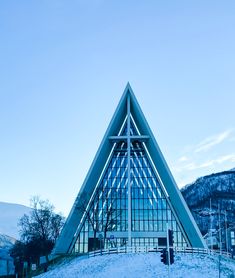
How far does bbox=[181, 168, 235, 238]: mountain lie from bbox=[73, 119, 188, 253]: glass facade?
28.0m

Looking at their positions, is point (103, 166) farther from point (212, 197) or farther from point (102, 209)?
point (212, 197)

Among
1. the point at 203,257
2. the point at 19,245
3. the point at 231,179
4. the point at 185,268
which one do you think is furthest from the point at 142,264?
the point at 231,179

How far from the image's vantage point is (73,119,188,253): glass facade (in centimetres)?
5303

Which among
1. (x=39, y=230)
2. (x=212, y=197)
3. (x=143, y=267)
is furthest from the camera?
(x=212, y=197)

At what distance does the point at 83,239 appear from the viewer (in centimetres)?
5322

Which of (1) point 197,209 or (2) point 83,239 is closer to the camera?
(2) point 83,239

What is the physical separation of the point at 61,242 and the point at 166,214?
1572 centimetres

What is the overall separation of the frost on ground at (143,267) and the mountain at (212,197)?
164 feet

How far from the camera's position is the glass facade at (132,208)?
53031 millimetres

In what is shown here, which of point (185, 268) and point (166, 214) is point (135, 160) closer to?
point (166, 214)

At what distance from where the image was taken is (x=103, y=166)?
5516 cm

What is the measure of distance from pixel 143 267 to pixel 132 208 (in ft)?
86.5

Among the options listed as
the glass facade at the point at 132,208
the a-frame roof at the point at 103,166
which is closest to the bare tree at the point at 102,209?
the glass facade at the point at 132,208

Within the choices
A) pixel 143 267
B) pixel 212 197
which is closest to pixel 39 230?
pixel 143 267
